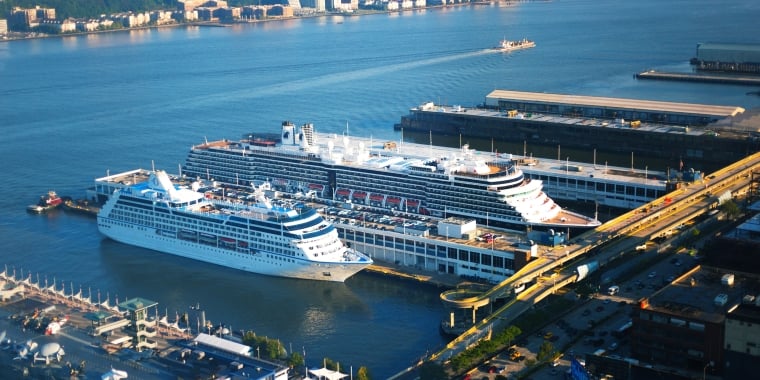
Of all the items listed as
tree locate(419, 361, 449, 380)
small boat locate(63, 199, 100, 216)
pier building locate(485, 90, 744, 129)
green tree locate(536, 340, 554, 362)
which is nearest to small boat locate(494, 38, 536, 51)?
pier building locate(485, 90, 744, 129)

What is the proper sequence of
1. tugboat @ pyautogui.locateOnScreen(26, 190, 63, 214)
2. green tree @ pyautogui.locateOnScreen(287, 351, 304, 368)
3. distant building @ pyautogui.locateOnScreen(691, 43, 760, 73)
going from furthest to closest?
1. distant building @ pyautogui.locateOnScreen(691, 43, 760, 73)
2. tugboat @ pyautogui.locateOnScreen(26, 190, 63, 214)
3. green tree @ pyautogui.locateOnScreen(287, 351, 304, 368)

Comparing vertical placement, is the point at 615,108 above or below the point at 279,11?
below

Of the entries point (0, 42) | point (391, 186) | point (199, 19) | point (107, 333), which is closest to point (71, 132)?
point (391, 186)

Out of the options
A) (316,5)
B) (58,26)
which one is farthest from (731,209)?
(316,5)

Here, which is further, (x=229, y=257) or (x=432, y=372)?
(x=229, y=257)

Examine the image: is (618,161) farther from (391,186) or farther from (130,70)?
(130,70)

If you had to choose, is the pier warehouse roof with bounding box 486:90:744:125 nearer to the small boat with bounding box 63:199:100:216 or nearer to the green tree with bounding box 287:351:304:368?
the small boat with bounding box 63:199:100:216

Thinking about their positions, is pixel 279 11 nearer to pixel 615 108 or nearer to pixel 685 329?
pixel 615 108
